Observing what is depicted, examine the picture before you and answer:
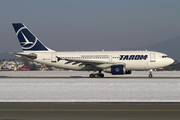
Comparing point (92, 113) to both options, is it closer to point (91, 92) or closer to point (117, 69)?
point (91, 92)

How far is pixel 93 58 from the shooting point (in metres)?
36.4

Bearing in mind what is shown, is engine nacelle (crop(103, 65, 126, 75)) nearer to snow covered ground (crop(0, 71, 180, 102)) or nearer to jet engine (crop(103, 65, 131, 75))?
jet engine (crop(103, 65, 131, 75))

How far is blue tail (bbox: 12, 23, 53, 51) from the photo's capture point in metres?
39.3

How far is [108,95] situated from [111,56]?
2026 centimetres

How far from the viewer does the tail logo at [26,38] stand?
129 ft

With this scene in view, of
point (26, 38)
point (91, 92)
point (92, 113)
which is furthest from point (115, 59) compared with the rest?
point (92, 113)

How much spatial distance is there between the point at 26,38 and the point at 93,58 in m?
11.3


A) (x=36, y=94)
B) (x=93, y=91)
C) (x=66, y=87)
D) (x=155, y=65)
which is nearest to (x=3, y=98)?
(x=36, y=94)

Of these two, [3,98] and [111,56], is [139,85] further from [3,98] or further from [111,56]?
[111,56]

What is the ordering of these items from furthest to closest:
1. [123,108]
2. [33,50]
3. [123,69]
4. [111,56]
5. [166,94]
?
[33,50]
[111,56]
[123,69]
[166,94]
[123,108]

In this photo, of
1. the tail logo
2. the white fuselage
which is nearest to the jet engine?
the white fuselage

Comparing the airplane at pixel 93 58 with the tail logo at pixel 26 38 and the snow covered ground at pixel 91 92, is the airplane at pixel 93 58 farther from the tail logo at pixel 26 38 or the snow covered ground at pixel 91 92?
the snow covered ground at pixel 91 92

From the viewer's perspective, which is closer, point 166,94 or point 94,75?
point 166,94

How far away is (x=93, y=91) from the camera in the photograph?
15930 millimetres
